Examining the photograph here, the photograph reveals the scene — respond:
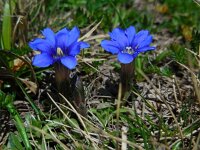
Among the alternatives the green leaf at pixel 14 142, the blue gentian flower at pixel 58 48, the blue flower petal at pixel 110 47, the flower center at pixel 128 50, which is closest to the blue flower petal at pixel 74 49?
the blue gentian flower at pixel 58 48

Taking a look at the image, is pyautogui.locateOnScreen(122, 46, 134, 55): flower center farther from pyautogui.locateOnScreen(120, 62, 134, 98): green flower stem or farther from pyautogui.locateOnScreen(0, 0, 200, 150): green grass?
pyautogui.locateOnScreen(0, 0, 200, 150): green grass

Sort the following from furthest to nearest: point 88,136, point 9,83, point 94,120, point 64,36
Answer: point 9,83
point 94,120
point 64,36
point 88,136

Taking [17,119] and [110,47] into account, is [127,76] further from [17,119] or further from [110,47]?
[17,119]

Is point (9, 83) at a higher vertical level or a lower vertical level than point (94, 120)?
higher

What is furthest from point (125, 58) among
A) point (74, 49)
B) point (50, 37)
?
point (50, 37)

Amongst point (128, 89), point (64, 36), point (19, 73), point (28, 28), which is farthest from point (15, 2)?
point (128, 89)

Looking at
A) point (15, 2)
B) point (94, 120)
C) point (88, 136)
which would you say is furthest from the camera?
point (15, 2)

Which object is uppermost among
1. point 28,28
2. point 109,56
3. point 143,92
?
point 28,28

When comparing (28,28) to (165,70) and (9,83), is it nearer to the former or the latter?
(9,83)
